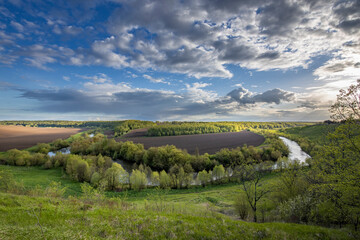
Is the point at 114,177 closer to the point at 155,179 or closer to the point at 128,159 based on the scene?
the point at 155,179

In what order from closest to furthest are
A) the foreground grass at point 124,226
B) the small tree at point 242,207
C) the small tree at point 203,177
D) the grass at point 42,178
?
the foreground grass at point 124,226 → the small tree at point 242,207 → the grass at point 42,178 → the small tree at point 203,177

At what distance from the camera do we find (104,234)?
1012cm

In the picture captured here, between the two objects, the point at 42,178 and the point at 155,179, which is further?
the point at 42,178

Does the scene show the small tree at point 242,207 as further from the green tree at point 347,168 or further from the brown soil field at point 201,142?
the brown soil field at point 201,142

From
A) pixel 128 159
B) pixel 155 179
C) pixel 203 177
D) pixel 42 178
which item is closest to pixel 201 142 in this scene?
pixel 128 159

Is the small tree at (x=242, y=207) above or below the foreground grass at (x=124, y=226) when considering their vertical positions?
below

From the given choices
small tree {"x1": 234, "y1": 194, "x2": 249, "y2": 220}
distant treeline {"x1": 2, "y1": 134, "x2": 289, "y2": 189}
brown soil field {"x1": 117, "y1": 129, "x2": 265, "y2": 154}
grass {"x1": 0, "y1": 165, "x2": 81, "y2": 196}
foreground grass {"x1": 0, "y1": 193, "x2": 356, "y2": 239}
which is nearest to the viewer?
foreground grass {"x1": 0, "y1": 193, "x2": 356, "y2": 239}

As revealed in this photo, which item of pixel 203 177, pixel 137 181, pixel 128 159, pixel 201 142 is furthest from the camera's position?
pixel 201 142

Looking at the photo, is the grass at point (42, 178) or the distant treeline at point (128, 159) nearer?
Result: the grass at point (42, 178)

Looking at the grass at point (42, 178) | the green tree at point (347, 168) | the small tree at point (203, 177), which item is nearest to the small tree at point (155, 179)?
the small tree at point (203, 177)

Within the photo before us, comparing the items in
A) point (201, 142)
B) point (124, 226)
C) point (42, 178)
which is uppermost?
point (124, 226)

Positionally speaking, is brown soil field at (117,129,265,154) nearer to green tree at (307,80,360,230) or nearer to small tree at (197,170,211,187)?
small tree at (197,170,211,187)

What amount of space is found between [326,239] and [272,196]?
2186 centimetres

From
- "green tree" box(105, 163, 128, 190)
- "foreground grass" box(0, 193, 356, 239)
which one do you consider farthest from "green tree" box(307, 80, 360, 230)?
"green tree" box(105, 163, 128, 190)
